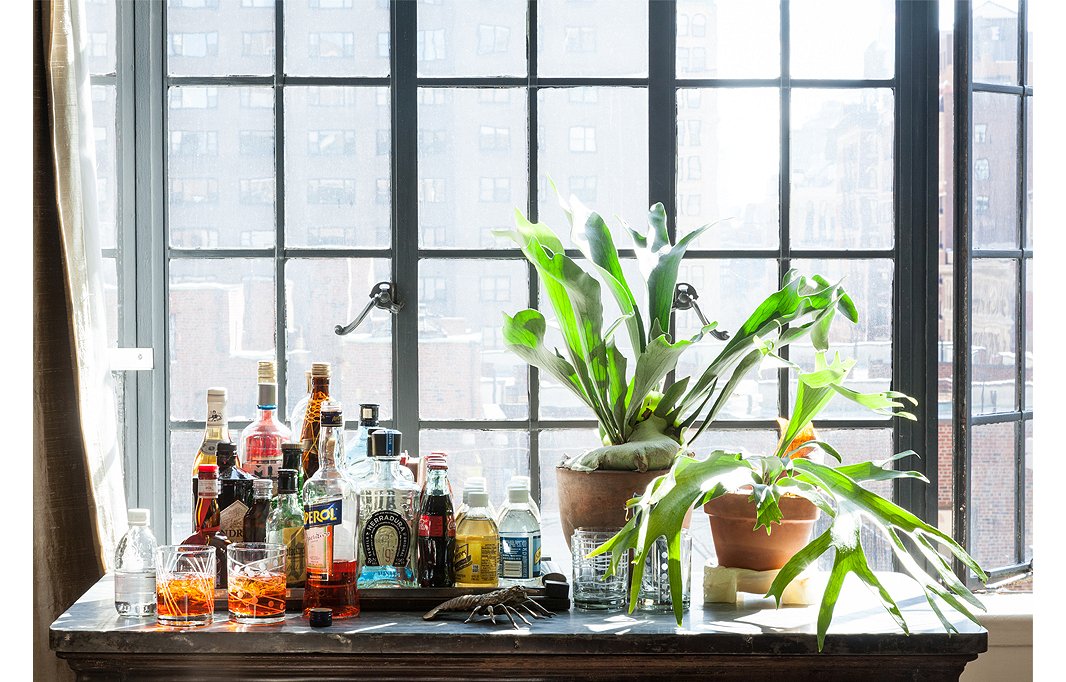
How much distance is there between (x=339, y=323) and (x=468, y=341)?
0.25m

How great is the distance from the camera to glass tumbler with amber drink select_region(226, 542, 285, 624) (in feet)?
4.29

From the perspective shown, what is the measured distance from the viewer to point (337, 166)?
1.83m

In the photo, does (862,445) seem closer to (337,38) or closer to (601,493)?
(601,493)

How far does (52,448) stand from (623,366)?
3.01 feet

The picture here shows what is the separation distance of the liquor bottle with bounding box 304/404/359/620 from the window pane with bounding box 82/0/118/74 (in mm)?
978

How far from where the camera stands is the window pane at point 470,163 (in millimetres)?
1839

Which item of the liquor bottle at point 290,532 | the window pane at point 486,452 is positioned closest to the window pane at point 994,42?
the window pane at point 486,452

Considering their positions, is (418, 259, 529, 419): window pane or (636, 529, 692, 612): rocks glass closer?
(636, 529, 692, 612): rocks glass

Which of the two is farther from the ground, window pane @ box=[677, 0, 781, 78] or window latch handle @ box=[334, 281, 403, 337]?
window pane @ box=[677, 0, 781, 78]

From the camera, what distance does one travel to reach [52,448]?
150 cm

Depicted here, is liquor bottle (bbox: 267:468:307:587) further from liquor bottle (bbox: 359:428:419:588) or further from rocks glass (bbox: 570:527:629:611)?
rocks glass (bbox: 570:527:629:611)

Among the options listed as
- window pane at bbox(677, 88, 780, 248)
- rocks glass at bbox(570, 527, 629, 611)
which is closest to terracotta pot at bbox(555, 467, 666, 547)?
rocks glass at bbox(570, 527, 629, 611)

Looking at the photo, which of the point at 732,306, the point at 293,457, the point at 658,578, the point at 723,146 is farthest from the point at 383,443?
the point at 723,146
